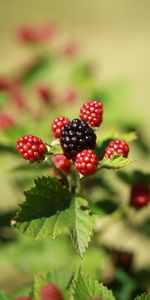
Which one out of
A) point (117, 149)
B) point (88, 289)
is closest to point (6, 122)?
point (117, 149)

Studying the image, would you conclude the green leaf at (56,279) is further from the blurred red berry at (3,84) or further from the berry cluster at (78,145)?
the blurred red berry at (3,84)

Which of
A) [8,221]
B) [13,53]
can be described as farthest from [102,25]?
[8,221]

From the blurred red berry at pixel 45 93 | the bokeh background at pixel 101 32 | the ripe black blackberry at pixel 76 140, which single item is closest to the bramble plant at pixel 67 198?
the ripe black blackberry at pixel 76 140

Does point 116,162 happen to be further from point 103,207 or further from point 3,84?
point 3,84

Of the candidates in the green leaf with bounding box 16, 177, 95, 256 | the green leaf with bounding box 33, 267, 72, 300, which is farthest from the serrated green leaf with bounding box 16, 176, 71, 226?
the green leaf with bounding box 33, 267, 72, 300

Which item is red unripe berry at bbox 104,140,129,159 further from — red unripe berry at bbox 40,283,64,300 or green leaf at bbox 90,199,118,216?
red unripe berry at bbox 40,283,64,300

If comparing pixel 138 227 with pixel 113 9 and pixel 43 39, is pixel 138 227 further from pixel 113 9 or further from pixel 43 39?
pixel 113 9

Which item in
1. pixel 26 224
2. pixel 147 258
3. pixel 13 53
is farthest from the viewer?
pixel 13 53
